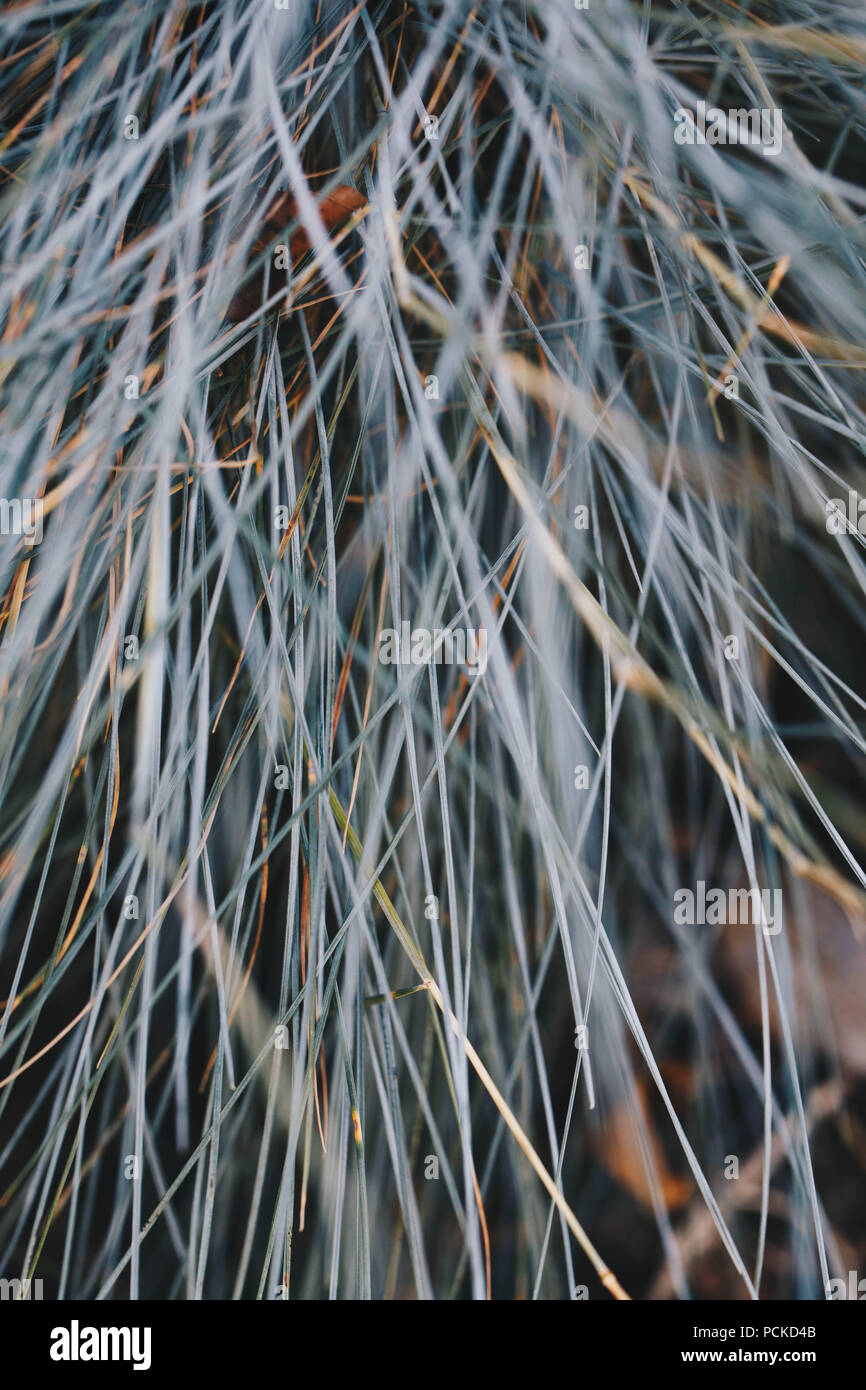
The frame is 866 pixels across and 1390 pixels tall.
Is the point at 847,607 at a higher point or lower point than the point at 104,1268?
higher

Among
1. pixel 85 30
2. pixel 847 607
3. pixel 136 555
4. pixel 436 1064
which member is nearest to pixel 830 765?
pixel 847 607

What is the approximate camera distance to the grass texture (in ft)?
1.01

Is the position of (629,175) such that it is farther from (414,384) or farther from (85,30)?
(85,30)

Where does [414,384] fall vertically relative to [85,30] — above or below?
below

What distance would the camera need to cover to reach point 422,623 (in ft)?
1.08

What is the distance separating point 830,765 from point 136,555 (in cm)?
35

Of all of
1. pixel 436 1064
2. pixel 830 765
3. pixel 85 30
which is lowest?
pixel 436 1064

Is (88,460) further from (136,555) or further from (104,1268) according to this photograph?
(104,1268)

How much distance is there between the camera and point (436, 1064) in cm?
42

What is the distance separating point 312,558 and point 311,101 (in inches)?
6.9

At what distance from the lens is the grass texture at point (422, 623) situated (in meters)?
0.31
